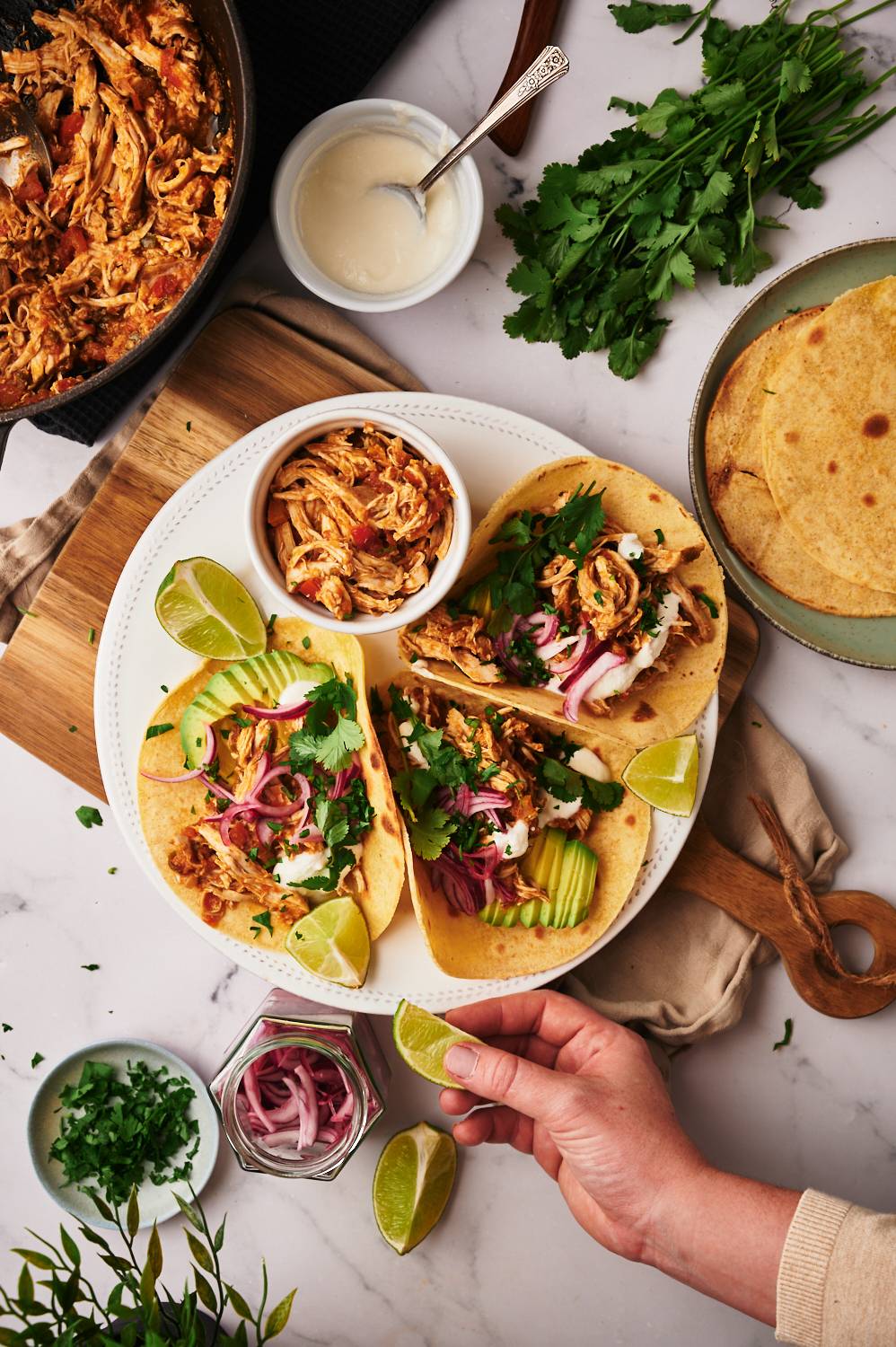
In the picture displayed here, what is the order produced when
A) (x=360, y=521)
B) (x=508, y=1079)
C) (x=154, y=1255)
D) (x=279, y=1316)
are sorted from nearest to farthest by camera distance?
(x=154, y=1255), (x=279, y=1316), (x=360, y=521), (x=508, y=1079)

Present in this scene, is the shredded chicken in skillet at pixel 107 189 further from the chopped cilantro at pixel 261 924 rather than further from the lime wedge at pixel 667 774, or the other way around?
the lime wedge at pixel 667 774

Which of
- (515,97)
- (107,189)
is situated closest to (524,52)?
(515,97)

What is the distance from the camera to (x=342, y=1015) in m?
2.98

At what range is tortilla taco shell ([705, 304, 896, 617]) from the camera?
3035 millimetres

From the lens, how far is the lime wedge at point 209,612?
2.78 m

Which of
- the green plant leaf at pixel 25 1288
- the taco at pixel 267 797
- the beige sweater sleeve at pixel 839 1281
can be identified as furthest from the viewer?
the taco at pixel 267 797

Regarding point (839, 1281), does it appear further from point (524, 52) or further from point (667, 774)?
point (524, 52)

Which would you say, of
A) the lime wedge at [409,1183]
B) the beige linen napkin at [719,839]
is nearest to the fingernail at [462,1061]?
the beige linen napkin at [719,839]

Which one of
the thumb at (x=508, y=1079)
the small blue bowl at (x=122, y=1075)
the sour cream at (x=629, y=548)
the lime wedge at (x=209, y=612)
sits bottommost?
the small blue bowl at (x=122, y=1075)

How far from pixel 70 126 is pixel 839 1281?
3727 millimetres

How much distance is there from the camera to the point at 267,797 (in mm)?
2887

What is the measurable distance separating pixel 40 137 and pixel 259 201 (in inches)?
24.8

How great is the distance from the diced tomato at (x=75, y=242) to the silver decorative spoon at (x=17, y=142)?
Answer: 187mm

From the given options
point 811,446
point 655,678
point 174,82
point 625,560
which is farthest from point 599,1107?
point 174,82
